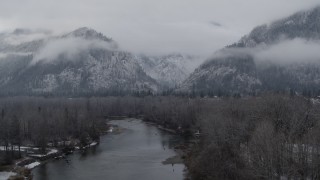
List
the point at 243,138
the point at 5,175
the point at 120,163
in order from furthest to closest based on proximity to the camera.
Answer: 1. the point at 120,163
2. the point at 5,175
3. the point at 243,138

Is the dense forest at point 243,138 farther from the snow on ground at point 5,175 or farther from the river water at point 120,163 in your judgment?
the snow on ground at point 5,175

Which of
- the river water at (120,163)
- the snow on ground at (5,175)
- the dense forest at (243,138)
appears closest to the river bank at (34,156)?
the snow on ground at (5,175)

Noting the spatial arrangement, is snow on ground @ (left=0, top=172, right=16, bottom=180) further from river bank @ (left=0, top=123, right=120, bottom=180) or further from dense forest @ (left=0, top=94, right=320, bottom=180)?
dense forest @ (left=0, top=94, right=320, bottom=180)

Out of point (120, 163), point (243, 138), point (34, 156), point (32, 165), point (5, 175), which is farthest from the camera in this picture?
point (34, 156)

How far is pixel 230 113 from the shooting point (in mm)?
108062

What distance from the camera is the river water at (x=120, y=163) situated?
81.8 meters

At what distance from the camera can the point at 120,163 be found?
93.7 metres

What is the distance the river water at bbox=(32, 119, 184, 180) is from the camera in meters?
81.8

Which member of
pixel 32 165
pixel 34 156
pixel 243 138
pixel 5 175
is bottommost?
pixel 5 175

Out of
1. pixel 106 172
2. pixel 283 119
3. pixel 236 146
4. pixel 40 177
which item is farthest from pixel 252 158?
pixel 40 177

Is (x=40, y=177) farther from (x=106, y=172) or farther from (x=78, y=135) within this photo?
(x=78, y=135)

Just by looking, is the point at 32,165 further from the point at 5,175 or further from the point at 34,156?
the point at 5,175

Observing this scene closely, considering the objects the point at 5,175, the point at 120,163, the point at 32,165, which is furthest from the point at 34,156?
the point at 120,163

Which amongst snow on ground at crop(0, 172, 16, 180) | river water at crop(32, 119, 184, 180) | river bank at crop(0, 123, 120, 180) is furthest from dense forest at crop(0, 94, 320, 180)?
snow on ground at crop(0, 172, 16, 180)
